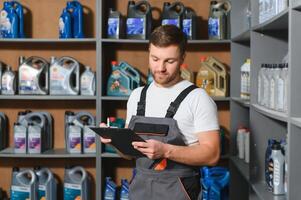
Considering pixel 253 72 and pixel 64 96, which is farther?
pixel 64 96

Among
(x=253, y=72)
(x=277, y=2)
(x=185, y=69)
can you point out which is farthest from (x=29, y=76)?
(x=277, y=2)

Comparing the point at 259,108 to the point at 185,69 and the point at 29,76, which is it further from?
the point at 29,76

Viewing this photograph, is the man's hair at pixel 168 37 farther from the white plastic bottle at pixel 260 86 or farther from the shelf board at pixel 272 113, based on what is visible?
the white plastic bottle at pixel 260 86

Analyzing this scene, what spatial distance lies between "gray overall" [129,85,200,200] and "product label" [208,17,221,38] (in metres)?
2.03

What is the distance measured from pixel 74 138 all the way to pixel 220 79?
1.34 m

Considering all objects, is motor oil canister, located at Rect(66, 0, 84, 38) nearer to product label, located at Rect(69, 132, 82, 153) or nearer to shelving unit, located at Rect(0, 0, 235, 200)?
shelving unit, located at Rect(0, 0, 235, 200)

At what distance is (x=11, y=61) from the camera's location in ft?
14.6

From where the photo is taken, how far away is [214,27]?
13.3 ft

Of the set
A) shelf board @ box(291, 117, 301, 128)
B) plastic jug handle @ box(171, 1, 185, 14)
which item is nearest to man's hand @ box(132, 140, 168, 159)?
shelf board @ box(291, 117, 301, 128)

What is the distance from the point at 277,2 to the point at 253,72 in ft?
1.88

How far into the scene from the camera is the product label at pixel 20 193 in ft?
13.3

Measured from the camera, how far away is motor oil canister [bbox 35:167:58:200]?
4.12 metres

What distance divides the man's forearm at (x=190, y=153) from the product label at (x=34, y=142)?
2.32 meters

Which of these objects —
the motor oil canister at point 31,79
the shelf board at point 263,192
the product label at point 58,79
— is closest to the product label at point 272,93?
the shelf board at point 263,192
